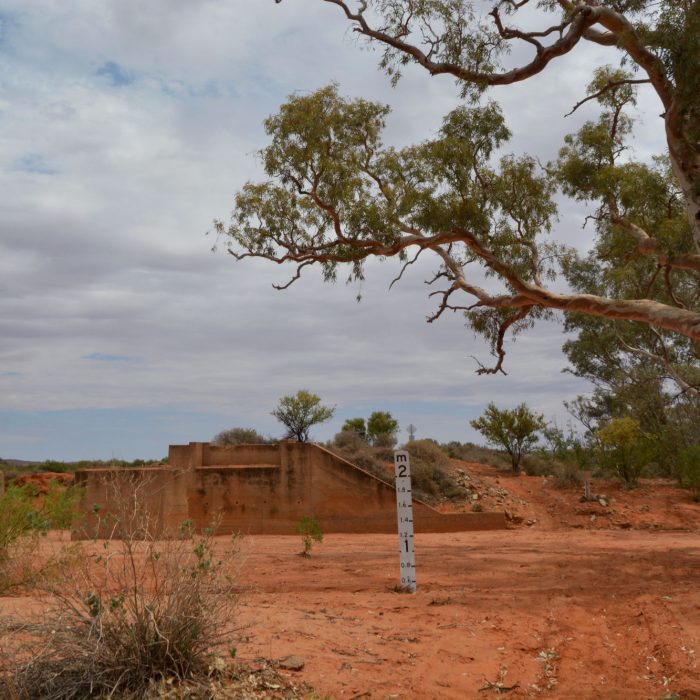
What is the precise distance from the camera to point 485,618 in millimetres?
8242

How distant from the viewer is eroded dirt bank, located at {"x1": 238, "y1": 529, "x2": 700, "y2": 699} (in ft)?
20.0

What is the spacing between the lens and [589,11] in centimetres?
1236

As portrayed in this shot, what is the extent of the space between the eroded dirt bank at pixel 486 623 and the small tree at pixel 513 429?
1410 centimetres

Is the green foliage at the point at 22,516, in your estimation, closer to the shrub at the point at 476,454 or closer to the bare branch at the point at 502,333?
the bare branch at the point at 502,333

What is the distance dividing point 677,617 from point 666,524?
12212mm

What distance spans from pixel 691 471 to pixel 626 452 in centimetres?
247

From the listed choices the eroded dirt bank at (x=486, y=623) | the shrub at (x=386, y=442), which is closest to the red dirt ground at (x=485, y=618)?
the eroded dirt bank at (x=486, y=623)

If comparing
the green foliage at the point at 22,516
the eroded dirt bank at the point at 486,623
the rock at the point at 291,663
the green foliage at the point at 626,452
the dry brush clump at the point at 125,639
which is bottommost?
the eroded dirt bank at the point at 486,623

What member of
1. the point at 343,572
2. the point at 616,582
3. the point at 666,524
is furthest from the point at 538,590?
the point at 666,524

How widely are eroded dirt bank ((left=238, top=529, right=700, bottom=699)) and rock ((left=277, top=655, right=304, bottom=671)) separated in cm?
7

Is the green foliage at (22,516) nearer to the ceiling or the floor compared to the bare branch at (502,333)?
nearer to the floor

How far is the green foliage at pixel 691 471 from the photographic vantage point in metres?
21.6

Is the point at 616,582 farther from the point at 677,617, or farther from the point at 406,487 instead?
the point at 406,487

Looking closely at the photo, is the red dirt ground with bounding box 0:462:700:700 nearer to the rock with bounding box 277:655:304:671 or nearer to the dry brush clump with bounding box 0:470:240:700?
the rock with bounding box 277:655:304:671
